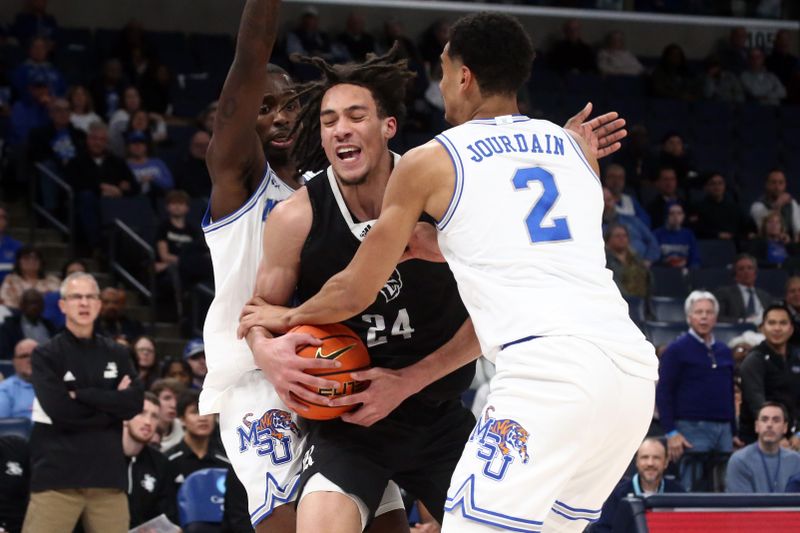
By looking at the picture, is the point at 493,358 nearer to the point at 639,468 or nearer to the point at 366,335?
the point at 366,335

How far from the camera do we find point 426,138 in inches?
534

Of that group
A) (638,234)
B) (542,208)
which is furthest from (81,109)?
(542,208)

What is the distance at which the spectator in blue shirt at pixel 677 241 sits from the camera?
13.4m

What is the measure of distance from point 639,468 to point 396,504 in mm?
3908

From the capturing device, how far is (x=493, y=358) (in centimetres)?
363

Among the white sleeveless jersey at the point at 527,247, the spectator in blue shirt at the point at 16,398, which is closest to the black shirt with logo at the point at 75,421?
the spectator in blue shirt at the point at 16,398

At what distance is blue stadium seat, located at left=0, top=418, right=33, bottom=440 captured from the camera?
8016mm

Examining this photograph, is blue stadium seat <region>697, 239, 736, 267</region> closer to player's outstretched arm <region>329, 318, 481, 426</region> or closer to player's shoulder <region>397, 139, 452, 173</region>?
player's outstretched arm <region>329, 318, 481, 426</region>

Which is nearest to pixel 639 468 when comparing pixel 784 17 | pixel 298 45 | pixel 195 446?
pixel 195 446

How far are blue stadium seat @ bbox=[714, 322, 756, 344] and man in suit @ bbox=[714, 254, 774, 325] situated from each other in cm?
28

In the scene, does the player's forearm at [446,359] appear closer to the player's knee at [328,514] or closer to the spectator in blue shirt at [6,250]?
the player's knee at [328,514]

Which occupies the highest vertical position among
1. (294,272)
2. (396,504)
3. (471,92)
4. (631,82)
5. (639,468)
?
(631,82)

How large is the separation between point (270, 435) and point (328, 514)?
440 mm

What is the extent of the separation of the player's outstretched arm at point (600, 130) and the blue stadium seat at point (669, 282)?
28.2ft
